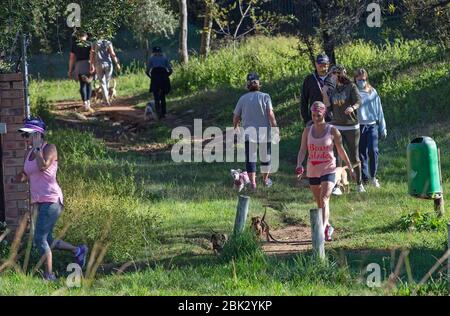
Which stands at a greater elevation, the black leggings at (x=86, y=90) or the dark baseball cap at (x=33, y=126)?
the dark baseball cap at (x=33, y=126)

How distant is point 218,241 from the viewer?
12.4m

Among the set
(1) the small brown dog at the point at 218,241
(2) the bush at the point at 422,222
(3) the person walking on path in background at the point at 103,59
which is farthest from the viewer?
(3) the person walking on path in background at the point at 103,59

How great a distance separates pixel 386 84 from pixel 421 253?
32.0ft

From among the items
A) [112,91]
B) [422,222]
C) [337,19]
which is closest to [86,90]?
[112,91]

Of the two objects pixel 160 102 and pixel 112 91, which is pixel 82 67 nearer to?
pixel 160 102

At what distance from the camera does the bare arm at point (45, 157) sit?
11.4 m

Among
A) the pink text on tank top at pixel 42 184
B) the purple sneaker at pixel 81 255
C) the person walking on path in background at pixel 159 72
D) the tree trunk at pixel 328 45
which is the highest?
the tree trunk at pixel 328 45

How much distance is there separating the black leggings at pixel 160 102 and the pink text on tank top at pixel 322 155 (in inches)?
417

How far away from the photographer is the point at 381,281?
33.5 ft

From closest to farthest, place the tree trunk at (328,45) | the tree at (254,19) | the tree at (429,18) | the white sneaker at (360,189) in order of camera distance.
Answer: the white sneaker at (360,189) < the tree at (429,18) < the tree trunk at (328,45) < the tree at (254,19)

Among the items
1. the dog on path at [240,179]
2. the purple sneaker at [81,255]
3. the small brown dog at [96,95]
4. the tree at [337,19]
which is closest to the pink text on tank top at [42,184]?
the purple sneaker at [81,255]

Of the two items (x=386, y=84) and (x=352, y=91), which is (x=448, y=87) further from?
(x=352, y=91)

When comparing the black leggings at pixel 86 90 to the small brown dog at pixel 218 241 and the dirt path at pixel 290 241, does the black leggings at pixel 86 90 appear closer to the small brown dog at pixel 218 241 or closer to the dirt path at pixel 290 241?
the dirt path at pixel 290 241
